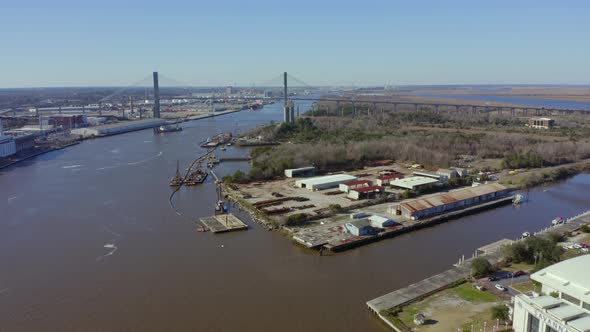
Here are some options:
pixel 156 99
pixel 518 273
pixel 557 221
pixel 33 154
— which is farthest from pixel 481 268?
pixel 156 99

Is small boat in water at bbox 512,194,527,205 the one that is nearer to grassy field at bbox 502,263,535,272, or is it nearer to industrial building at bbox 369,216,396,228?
industrial building at bbox 369,216,396,228

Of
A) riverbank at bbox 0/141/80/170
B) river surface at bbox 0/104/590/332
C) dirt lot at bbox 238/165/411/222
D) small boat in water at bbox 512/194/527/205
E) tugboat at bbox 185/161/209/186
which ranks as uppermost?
riverbank at bbox 0/141/80/170

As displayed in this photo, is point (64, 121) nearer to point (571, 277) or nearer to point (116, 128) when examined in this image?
point (116, 128)

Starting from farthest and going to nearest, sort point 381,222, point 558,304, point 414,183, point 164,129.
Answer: point 164,129 → point 414,183 → point 381,222 → point 558,304

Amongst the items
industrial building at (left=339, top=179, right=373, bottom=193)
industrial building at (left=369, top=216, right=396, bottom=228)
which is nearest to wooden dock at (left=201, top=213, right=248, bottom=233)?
industrial building at (left=369, top=216, right=396, bottom=228)

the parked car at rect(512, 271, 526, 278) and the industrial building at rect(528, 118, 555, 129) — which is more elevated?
the industrial building at rect(528, 118, 555, 129)

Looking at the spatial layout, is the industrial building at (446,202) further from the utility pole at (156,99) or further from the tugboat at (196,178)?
the utility pole at (156,99)
